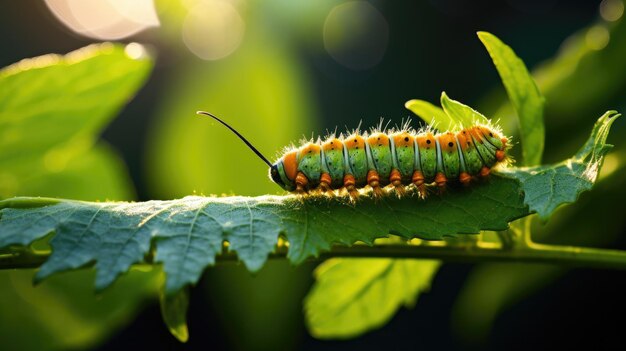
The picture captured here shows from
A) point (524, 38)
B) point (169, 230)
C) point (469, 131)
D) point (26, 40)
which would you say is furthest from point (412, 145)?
point (26, 40)

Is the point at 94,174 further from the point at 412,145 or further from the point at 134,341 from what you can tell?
the point at 134,341

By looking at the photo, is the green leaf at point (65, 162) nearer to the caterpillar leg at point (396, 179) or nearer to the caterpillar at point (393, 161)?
the caterpillar at point (393, 161)

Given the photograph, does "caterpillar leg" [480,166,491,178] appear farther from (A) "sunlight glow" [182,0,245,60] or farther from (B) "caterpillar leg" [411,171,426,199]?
(A) "sunlight glow" [182,0,245,60]

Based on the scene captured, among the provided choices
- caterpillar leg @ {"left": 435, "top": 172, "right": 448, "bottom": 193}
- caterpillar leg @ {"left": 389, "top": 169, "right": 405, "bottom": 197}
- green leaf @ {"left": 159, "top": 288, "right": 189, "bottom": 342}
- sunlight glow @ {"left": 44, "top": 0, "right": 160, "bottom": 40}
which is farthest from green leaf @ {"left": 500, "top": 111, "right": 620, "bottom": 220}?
sunlight glow @ {"left": 44, "top": 0, "right": 160, "bottom": 40}

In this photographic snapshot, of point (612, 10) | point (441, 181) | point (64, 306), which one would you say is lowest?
point (64, 306)

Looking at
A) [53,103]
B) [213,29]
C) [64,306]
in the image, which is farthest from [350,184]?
[213,29]

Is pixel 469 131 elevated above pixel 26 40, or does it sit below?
above

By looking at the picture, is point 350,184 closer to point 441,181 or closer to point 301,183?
point 301,183
